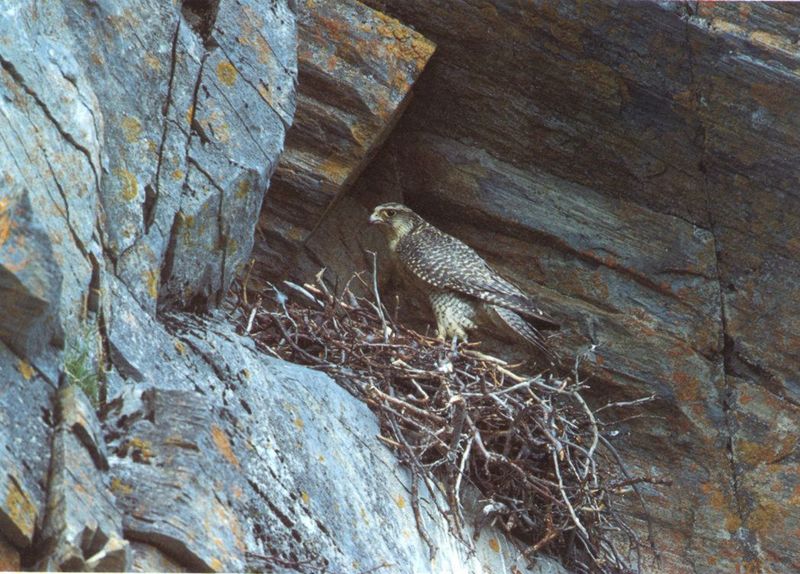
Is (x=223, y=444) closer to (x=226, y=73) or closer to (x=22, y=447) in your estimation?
(x=22, y=447)

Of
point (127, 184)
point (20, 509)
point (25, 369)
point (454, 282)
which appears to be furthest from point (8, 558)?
point (454, 282)

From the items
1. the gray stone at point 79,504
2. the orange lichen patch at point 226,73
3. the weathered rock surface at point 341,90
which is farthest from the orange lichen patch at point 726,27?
the gray stone at point 79,504

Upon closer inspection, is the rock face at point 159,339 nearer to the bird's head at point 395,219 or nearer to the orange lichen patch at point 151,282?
the orange lichen patch at point 151,282

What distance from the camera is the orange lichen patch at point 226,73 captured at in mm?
5883

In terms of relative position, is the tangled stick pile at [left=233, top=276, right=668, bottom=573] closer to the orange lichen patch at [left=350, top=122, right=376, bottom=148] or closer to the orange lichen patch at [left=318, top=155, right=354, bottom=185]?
the orange lichen patch at [left=318, top=155, right=354, bottom=185]

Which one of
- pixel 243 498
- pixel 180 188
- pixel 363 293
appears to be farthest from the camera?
pixel 363 293

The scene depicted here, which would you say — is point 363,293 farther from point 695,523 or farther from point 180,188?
point 180,188

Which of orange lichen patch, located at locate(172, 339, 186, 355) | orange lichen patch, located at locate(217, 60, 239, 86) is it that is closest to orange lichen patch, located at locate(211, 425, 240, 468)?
orange lichen patch, located at locate(172, 339, 186, 355)

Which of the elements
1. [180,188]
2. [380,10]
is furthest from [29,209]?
[380,10]

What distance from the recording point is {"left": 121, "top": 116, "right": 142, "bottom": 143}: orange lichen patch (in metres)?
5.06

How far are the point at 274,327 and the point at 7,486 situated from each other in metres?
3.49

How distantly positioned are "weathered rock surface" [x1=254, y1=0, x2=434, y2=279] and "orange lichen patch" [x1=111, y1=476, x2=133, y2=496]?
4102 mm

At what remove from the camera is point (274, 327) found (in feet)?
22.2

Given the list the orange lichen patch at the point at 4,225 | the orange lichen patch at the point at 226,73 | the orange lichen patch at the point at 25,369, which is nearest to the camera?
the orange lichen patch at the point at 4,225
